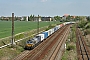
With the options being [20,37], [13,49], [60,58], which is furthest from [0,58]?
[20,37]

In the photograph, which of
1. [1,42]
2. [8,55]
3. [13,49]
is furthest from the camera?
[1,42]

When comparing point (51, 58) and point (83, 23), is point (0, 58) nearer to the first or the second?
point (51, 58)

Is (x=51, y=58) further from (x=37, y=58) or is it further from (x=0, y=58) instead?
(x=0, y=58)

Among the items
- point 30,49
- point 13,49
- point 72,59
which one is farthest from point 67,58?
point 13,49

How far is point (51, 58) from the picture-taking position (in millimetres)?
26859

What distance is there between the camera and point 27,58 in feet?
87.7

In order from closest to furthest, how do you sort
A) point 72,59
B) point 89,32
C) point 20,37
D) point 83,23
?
point 72,59, point 20,37, point 89,32, point 83,23

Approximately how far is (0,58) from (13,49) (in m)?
6.73

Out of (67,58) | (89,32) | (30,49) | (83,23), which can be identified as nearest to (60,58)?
(67,58)

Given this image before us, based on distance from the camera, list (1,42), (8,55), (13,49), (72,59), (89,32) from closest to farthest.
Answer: (72,59), (8,55), (13,49), (1,42), (89,32)

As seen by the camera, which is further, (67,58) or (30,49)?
(30,49)

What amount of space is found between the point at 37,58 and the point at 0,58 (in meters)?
5.66

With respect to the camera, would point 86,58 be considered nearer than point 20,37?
Yes

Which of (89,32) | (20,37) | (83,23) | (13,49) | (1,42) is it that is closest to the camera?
(13,49)
